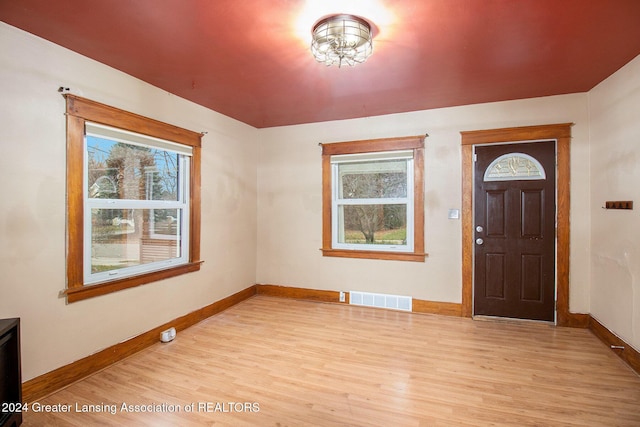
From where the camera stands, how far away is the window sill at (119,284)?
250 centimetres

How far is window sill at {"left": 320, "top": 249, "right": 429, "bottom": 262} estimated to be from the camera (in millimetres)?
4090

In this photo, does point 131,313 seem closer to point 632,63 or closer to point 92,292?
point 92,292

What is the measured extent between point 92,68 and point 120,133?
55 cm

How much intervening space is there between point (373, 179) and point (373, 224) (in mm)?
632

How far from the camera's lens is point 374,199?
14.3 ft

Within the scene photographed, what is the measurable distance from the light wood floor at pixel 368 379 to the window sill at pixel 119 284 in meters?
0.65

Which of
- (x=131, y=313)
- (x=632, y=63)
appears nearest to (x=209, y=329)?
(x=131, y=313)

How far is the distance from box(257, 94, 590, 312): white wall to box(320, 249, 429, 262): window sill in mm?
74

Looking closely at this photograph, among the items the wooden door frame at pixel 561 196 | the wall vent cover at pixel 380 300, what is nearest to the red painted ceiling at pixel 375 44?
the wooden door frame at pixel 561 196

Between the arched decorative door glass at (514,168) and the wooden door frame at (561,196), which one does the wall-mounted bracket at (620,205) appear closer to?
the wooden door frame at (561,196)

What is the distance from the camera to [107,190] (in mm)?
2830

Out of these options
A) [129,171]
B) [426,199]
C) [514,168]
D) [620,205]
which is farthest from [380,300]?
[129,171]

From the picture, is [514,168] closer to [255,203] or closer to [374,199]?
[374,199]

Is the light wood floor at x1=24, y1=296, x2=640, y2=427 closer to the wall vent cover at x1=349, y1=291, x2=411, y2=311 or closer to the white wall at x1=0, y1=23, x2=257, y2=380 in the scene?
the white wall at x1=0, y1=23, x2=257, y2=380
